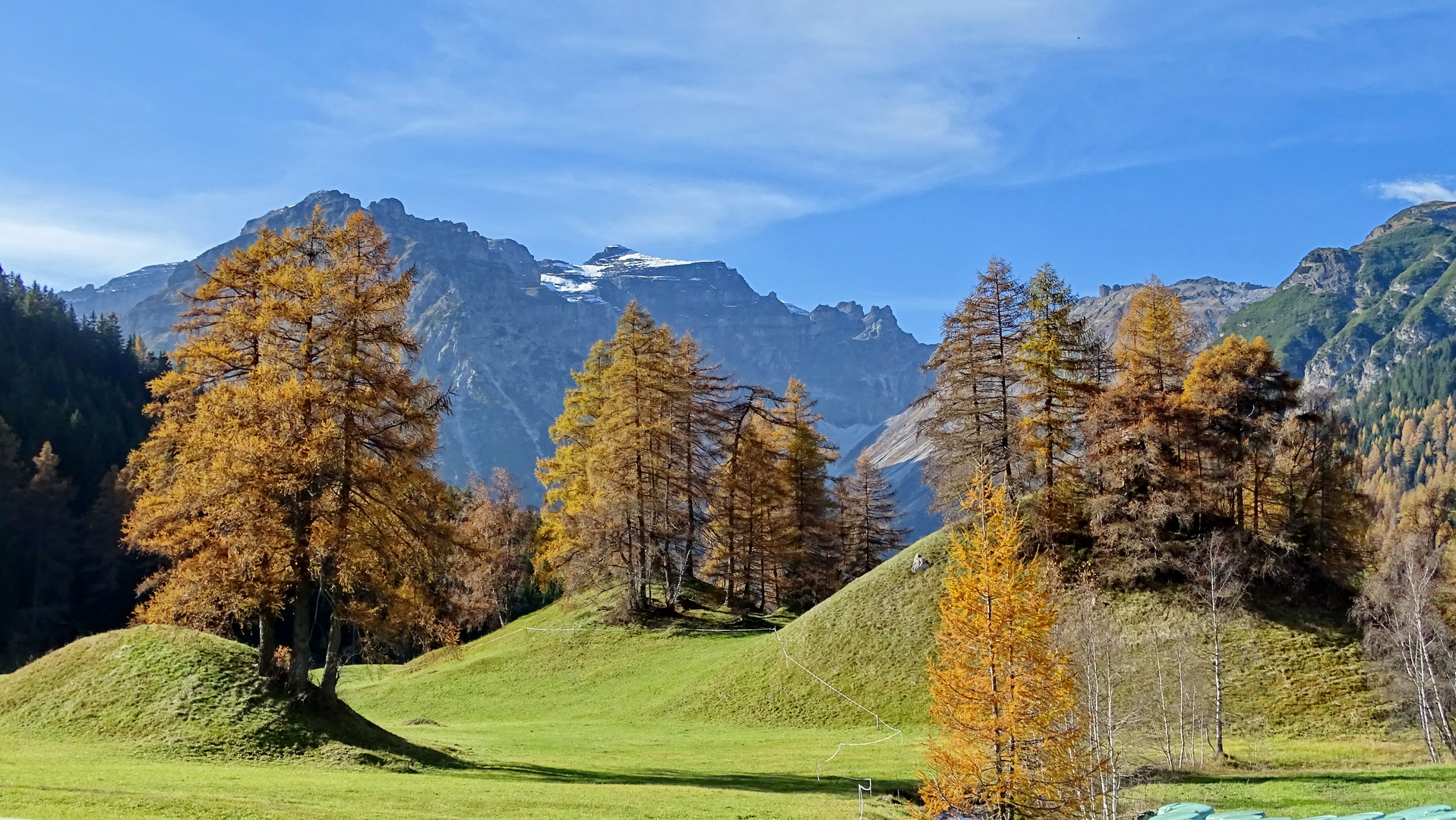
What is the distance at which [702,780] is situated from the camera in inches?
990

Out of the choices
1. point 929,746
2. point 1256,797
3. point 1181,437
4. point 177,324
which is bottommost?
point 1256,797

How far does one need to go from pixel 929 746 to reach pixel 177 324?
83.7 ft

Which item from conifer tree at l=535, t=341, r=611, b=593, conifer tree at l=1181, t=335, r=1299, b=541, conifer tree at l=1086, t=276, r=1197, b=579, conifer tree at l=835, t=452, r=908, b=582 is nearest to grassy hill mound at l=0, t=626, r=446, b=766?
conifer tree at l=535, t=341, r=611, b=593

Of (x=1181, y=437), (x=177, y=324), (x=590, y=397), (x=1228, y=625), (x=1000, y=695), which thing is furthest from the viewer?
(x=590, y=397)

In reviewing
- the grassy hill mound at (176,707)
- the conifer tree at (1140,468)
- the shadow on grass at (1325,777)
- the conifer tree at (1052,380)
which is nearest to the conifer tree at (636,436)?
the conifer tree at (1052,380)

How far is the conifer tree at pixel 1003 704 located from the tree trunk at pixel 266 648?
56.9 ft

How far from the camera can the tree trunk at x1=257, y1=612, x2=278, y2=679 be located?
25.2 metres

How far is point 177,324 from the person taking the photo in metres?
29.6

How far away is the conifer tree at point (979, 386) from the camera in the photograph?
4081 centimetres

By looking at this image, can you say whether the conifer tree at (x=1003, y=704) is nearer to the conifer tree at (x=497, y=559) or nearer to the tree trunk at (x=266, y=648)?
the tree trunk at (x=266, y=648)

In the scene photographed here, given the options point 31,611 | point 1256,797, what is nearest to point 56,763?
point 1256,797

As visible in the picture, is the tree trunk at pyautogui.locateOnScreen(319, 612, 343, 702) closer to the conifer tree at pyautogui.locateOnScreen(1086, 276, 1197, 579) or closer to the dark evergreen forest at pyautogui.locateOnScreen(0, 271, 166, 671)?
the conifer tree at pyautogui.locateOnScreen(1086, 276, 1197, 579)

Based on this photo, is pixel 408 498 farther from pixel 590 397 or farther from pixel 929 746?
pixel 590 397

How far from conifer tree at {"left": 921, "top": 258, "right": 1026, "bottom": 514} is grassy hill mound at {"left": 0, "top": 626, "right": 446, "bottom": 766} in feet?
82.7
